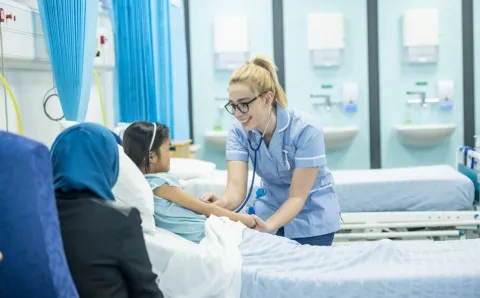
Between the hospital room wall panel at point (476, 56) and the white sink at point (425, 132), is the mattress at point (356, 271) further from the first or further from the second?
the hospital room wall panel at point (476, 56)

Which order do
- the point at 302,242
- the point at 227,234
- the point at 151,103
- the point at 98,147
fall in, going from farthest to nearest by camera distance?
the point at 151,103
the point at 302,242
the point at 227,234
the point at 98,147

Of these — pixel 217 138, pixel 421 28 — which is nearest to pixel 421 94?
pixel 421 28

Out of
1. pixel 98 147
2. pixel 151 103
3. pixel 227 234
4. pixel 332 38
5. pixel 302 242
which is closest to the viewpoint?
pixel 98 147

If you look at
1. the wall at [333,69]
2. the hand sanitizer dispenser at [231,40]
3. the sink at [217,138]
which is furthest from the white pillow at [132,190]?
the wall at [333,69]

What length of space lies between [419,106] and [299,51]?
1385 mm

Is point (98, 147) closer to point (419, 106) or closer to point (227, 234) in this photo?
point (227, 234)

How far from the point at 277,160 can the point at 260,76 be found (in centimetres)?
39

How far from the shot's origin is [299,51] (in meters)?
6.70

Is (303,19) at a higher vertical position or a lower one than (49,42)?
higher

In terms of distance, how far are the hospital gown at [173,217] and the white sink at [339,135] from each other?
380cm

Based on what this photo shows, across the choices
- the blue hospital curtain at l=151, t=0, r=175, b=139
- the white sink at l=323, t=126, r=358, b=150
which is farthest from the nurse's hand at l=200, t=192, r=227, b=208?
the white sink at l=323, t=126, r=358, b=150

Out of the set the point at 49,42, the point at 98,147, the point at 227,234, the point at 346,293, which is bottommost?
the point at 346,293

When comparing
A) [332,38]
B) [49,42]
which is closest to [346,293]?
[49,42]

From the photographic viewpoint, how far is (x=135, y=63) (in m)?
4.49
